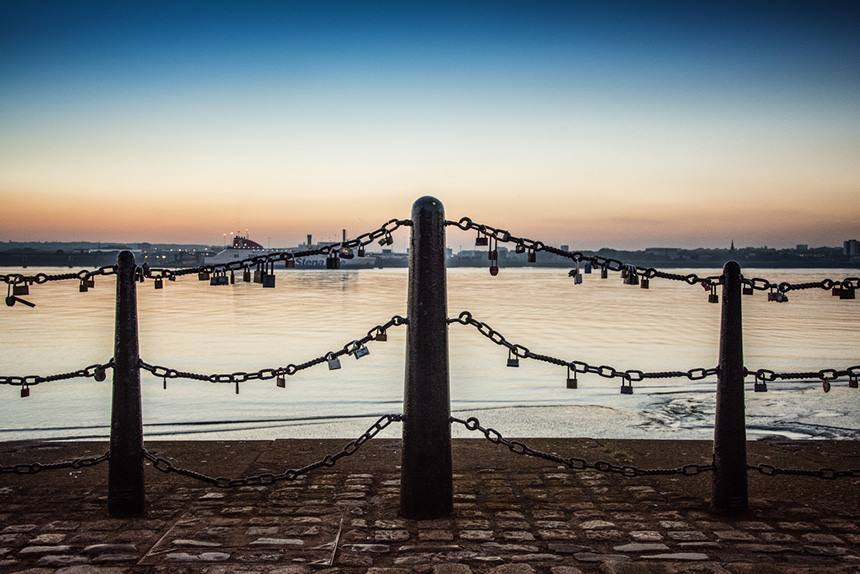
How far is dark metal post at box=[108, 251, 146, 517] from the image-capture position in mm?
4320

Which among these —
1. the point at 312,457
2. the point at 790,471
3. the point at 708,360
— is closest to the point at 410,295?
the point at 312,457

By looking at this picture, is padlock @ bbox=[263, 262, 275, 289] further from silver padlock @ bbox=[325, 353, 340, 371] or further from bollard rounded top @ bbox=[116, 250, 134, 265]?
bollard rounded top @ bbox=[116, 250, 134, 265]

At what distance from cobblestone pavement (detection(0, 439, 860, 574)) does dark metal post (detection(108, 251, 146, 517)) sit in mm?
141

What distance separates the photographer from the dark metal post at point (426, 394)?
14.1ft

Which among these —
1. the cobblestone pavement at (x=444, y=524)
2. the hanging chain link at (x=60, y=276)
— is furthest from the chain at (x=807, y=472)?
the hanging chain link at (x=60, y=276)

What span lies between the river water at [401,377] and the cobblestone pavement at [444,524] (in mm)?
2382

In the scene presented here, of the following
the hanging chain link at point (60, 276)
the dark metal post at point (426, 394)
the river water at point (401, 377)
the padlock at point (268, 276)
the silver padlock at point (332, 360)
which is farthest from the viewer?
the river water at point (401, 377)

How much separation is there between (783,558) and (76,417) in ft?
26.0

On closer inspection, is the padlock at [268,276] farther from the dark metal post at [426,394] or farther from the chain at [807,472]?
the chain at [807,472]

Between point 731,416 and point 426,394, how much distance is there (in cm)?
192

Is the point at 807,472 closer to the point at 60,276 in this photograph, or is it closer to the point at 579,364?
the point at 579,364

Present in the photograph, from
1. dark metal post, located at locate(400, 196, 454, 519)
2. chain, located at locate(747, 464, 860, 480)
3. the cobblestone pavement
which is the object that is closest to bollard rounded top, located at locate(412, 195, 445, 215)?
dark metal post, located at locate(400, 196, 454, 519)

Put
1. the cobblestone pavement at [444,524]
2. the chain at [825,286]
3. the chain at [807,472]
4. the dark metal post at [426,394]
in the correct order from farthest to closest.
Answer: the chain at [825,286], the chain at [807,472], the dark metal post at [426,394], the cobblestone pavement at [444,524]

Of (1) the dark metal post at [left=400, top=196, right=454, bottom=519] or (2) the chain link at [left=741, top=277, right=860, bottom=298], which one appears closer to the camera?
(1) the dark metal post at [left=400, top=196, right=454, bottom=519]
